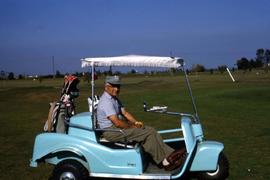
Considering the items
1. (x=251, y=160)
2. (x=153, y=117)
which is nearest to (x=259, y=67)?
(x=153, y=117)

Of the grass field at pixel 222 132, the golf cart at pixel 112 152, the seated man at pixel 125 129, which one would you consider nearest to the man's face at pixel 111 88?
the seated man at pixel 125 129

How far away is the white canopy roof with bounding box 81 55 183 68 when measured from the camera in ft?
28.0

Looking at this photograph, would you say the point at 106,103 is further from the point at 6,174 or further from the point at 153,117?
the point at 153,117

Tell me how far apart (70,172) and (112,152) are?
0.74 metres

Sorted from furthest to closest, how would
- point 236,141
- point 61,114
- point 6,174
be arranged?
point 236,141, point 6,174, point 61,114

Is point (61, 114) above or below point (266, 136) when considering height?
above

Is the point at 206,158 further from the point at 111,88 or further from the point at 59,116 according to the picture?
the point at 59,116

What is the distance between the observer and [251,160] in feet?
34.6

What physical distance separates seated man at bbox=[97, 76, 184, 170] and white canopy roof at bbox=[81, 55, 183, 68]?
27cm

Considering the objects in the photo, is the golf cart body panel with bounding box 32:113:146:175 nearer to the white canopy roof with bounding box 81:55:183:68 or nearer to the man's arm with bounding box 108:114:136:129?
the man's arm with bounding box 108:114:136:129

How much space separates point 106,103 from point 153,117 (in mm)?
11647

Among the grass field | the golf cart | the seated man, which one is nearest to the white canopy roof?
the golf cart

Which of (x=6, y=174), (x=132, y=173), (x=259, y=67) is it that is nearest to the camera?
(x=132, y=173)

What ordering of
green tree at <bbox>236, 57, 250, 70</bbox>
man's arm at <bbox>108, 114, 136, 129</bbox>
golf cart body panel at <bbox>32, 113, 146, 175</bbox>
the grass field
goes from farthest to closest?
green tree at <bbox>236, 57, 250, 70</bbox> < the grass field < man's arm at <bbox>108, 114, 136, 129</bbox> < golf cart body panel at <bbox>32, 113, 146, 175</bbox>
